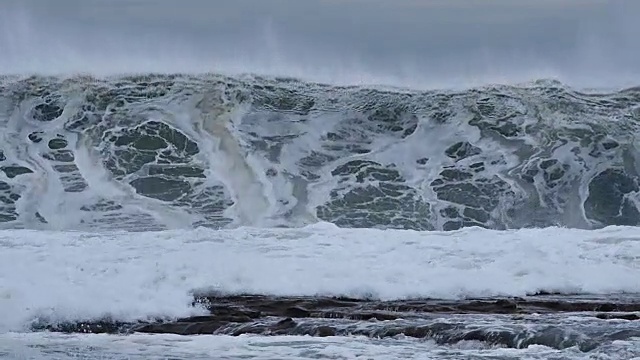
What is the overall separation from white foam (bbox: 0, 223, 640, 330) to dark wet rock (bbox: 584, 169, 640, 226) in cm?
360

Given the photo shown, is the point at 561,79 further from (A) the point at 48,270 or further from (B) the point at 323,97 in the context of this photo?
(A) the point at 48,270

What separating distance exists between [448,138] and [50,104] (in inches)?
243

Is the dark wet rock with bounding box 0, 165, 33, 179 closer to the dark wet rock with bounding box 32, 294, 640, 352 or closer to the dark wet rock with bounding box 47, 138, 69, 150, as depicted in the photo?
the dark wet rock with bounding box 47, 138, 69, 150

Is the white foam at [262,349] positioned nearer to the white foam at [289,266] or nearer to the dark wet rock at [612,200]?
the white foam at [289,266]

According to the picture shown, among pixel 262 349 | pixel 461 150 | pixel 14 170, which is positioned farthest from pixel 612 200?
pixel 262 349

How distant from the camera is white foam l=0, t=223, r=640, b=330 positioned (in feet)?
29.5

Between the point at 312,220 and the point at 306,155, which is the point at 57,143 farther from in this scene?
the point at 312,220

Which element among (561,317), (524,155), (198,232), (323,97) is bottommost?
(561,317)

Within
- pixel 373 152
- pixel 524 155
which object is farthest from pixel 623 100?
pixel 373 152

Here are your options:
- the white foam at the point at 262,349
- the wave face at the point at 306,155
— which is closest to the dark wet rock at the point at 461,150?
the wave face at the point at 306,155

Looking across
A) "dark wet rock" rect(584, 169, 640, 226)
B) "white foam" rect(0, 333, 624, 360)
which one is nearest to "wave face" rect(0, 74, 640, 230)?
"dark wet rock" rect(584, 169, 640, 226)

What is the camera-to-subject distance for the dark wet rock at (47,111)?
1752 cm

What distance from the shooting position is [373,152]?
17172mm

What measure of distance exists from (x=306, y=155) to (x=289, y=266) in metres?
6.48
